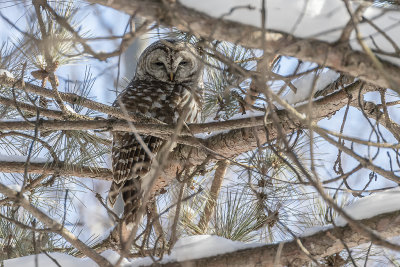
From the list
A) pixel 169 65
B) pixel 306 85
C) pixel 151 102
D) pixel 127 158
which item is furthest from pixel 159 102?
pixel 306 85

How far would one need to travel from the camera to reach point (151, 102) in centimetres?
377

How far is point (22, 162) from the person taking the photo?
3.23 meters

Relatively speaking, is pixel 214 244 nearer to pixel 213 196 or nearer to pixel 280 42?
pixel 280 42

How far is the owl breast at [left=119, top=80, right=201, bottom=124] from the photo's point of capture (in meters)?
3.70

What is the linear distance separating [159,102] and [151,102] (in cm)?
6

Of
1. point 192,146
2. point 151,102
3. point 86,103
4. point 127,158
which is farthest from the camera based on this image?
point 151,102

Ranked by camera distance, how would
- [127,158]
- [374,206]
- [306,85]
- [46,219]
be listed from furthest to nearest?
[127,158] < [306,85] < [374,206] < [46,219]

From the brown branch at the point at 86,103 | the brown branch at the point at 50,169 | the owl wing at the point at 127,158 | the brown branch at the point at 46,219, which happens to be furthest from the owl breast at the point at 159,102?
the brown branch at the point at 46,219

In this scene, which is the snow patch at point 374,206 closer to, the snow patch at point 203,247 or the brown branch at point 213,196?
the snow patch at point 203,247

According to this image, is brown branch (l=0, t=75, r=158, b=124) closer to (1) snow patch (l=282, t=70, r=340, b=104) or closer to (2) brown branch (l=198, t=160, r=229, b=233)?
(1) snow patch (l=282, t=70, r=340, b=104)

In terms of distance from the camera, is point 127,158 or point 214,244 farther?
point 127,158

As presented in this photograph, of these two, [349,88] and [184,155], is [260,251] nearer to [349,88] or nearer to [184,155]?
[349,88]

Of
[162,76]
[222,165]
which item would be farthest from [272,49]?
[162,76]

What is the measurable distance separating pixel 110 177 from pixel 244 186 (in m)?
0.99
